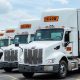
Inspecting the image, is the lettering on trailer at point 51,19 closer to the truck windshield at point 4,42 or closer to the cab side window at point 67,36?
the cab side window at point 67,36

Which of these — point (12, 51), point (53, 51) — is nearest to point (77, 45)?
point (53, 51)

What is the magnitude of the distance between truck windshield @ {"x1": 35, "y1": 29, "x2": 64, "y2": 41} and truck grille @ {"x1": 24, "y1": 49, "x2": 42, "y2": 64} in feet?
4.47

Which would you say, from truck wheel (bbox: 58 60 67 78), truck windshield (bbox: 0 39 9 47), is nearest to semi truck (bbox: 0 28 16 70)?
truck windshield (bbox: 0 39 9 47)

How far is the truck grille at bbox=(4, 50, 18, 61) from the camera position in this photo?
69.2 ft

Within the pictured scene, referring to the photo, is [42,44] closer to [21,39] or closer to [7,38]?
[21,39]

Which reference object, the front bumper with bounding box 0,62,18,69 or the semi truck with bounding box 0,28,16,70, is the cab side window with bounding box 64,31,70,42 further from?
the semi truck with bounding box 0,28,16,70

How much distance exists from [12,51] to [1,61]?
39.7 inches

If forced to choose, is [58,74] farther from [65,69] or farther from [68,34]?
[68,34]

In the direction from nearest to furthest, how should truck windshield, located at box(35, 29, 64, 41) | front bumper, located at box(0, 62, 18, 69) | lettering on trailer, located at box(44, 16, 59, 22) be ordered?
1. truck windshield, located at box(35, 29, 64, 41)
2. lettering on trailer, located at box(44, 16, 59, 22)
3. front bumper, located at box(0, 62, 18, 69)

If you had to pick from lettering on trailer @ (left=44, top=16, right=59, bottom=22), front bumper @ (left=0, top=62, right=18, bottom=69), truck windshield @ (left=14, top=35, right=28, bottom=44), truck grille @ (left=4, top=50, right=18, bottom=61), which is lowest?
front bumper @ (left=0, top=62, right=18, bottom=69)

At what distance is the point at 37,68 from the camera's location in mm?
16734

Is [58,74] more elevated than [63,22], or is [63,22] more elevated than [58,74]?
[63,22]

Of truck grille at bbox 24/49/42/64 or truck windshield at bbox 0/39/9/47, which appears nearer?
truck grille at bbox 24/49/42/64

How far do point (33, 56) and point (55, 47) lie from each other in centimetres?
125
